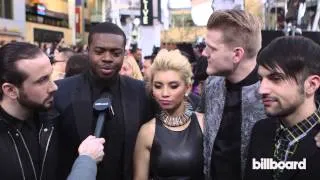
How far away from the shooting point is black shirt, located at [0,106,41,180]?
244 centimetres

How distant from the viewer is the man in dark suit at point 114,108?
2.97 meters

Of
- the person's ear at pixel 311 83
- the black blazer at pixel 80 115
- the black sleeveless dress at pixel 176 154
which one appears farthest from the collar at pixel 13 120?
the person's ear at pixel 311 83

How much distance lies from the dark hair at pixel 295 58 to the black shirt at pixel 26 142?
1225 mm

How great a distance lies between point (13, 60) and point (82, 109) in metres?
0.61

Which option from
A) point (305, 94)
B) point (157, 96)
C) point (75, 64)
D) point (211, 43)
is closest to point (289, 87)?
point (305, 94)

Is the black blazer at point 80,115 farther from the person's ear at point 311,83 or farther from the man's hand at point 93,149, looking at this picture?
the person's ear at point 311,83

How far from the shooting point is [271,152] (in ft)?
7.29

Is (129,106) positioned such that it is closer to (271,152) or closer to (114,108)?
(114,108)

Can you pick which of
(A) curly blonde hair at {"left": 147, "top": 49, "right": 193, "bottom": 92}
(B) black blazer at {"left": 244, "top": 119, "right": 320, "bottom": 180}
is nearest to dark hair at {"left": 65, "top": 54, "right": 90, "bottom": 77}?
(A) curly blonde hair at {"left": 147, "top": 49, "right": 193, "bottom": 92}

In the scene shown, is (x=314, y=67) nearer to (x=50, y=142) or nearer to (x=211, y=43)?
(x=211, y=43)

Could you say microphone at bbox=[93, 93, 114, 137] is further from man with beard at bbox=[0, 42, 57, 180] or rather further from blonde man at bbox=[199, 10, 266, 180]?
blonde man at bbox=[199, 10, 266, 180]

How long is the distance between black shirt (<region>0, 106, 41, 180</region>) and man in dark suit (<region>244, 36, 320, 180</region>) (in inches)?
43.8

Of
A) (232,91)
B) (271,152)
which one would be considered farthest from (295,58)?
(232,91)

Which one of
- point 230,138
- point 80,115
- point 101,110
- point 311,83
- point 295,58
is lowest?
point 230,138
